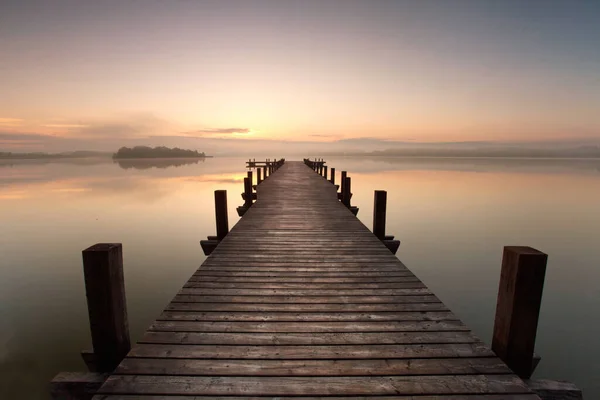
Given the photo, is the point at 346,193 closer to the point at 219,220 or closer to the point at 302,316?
the point at 219,220

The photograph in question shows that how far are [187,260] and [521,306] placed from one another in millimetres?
12318

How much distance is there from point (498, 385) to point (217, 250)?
15.1 feet

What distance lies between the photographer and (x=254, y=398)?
89.2 inches

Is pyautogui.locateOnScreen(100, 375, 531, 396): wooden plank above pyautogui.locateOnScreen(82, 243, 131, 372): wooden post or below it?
below

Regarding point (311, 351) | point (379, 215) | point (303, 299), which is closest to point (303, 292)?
point (303, 299)

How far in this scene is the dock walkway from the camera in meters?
2.36

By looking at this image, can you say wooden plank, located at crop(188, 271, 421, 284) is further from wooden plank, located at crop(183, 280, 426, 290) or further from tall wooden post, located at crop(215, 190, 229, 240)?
tall wooden post, located at crop(215, 190, 229, 240)

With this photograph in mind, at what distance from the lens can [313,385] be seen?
7.78 feet

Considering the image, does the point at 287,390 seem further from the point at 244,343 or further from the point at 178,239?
the point at 178,239

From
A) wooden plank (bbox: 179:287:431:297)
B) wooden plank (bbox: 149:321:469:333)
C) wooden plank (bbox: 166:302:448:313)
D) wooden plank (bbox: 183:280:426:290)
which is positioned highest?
wooden plank (bbox: 149:321:469:333)

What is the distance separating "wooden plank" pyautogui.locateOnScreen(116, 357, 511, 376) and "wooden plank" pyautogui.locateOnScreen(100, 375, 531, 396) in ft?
0.17

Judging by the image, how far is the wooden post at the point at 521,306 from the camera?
2.70 meters

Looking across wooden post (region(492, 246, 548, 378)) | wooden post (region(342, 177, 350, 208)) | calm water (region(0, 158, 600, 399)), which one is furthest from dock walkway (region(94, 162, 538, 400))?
wooden post (region(342, 177, 350, 208))

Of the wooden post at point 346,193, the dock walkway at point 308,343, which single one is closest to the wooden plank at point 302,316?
the dock walkway at point 308,343
